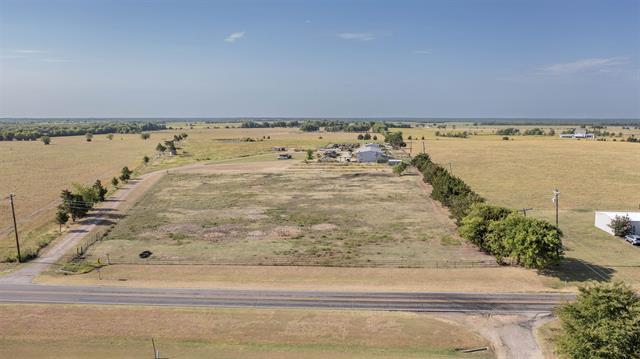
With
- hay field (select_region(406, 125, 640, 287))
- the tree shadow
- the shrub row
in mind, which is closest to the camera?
the tree shadow

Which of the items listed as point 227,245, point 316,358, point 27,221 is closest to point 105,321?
point 316,358

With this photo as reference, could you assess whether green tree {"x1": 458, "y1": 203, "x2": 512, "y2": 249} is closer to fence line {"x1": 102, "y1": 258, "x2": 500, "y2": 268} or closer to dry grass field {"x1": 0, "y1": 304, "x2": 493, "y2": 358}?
fence line {"x1": 102, "y1": 258, "x2": 500, "y2": 268}

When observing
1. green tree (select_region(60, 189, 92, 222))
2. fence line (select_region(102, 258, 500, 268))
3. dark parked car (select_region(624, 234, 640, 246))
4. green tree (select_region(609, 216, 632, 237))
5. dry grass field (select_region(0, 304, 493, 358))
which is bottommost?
dry grass field (select_region(0, 304, 493, 358))

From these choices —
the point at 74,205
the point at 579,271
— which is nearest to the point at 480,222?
the point at 579,271

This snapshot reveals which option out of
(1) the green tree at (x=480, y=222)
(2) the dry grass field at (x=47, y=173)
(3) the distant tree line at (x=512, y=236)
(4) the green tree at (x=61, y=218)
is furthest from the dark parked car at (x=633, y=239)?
(4) the green tree at (x=61, y=218)

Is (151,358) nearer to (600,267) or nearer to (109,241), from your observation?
(109,241)

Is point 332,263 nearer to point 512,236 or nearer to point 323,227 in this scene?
point 323,227

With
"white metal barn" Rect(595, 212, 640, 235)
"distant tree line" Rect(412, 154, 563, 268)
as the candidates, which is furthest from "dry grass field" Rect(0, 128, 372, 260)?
"white metal barn" Rect(595, 212, 640, 235)
